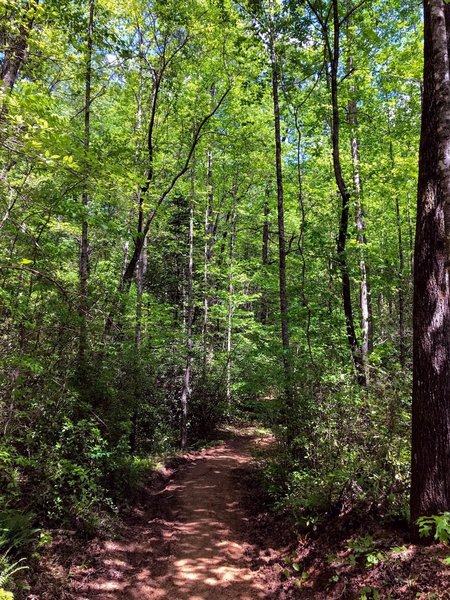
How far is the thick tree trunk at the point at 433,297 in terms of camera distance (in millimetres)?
3794

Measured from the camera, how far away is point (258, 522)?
6.32 metres

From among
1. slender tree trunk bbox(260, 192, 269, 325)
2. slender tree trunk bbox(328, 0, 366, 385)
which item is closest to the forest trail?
slender tree trunk bbox(328, 0, 366, 385)

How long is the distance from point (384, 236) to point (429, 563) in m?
18.8

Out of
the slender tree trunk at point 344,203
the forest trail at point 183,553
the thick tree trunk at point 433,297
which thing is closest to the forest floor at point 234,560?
the forest trail at point 183,553

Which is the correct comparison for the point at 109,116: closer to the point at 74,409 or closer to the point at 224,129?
the point at 224,129

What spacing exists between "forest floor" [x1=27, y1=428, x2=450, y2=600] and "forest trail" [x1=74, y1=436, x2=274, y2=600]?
0.02m

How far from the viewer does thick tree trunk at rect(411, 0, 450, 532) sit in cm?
379

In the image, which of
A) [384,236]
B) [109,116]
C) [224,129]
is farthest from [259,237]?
[109,116]

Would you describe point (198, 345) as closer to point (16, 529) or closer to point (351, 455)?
point (351, 455)

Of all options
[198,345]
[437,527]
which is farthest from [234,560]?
[198,345]

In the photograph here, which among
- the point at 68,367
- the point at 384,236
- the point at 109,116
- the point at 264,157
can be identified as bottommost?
the point at 68,367

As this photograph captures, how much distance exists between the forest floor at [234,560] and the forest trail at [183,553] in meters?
0.02

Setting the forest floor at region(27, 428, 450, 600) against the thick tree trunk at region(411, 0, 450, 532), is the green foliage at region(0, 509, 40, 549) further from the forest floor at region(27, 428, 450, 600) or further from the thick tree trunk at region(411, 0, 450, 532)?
the thick tree trunk at region(411, 0, 450, 532)

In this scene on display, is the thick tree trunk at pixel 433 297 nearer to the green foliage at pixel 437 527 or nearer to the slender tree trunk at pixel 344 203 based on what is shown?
the green foliage at pixel 437 527
